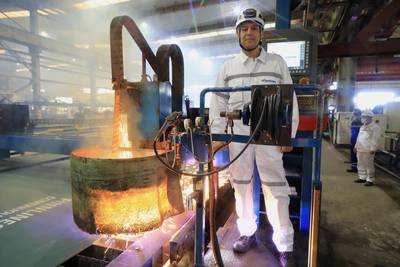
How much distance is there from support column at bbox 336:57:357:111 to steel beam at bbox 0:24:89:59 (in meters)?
8.48

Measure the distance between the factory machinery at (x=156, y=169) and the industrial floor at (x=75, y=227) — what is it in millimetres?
630

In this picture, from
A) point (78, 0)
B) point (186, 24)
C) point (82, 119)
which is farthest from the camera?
point (82, 119)

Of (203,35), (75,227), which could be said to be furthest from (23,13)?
(75,227)

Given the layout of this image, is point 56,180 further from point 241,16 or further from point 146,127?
point 241,16

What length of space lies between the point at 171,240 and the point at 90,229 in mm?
738

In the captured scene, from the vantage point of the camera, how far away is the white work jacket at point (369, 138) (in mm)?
5008

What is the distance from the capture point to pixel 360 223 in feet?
10.6

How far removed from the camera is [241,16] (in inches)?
74.7

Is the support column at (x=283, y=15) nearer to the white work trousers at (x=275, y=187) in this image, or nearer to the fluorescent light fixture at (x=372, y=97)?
the white work trousers at (x=275, y=187)

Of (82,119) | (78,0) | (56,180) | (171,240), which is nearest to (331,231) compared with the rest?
(171,240)

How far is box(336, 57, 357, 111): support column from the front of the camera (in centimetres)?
891

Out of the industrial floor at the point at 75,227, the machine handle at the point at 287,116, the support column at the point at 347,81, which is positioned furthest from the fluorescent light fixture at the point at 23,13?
the support column at the point at 347,81

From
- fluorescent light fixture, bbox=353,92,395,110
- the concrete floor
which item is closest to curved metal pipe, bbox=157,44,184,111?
the concrete floor

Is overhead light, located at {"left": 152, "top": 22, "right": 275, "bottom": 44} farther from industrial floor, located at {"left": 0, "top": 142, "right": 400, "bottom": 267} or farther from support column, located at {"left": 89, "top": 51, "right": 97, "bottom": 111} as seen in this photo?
industrial floor, located at {"left": 0, "top": 142, "right": 400, "bottom": 267}
